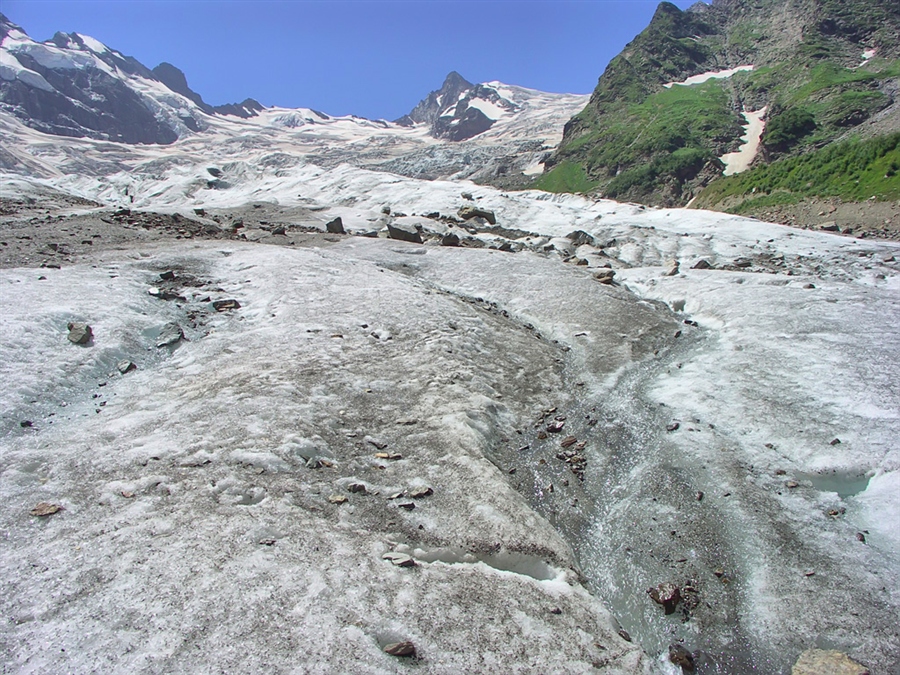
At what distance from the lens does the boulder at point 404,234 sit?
116ft

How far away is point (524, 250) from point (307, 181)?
41403 millimetres

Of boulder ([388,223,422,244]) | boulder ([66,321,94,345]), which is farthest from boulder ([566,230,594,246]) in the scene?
boulder ([66,321,94,345])

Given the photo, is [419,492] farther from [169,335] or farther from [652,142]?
[652,142]

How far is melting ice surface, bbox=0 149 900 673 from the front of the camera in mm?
6375

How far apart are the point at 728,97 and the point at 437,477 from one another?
16870 centimetres

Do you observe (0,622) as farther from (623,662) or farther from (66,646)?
(623,662)

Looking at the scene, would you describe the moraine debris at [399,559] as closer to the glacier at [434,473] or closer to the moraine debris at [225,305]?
the glacier at [434,473]

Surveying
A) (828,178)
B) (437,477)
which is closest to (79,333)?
(437,477)

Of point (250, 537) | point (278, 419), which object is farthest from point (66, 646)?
point (278, 419)

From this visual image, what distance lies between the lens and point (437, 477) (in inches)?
383

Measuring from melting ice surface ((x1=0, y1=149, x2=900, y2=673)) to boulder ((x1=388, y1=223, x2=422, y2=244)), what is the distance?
1503 cm

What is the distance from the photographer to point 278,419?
36.1 feet

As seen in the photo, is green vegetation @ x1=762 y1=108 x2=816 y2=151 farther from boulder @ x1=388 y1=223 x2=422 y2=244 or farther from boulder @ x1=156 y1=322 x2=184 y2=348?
boulder @ x1=156 y1=322 x2=184 y2=348

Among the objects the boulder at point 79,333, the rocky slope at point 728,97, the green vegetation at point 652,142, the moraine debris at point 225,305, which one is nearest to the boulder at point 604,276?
the moraine debris at point 225,305
